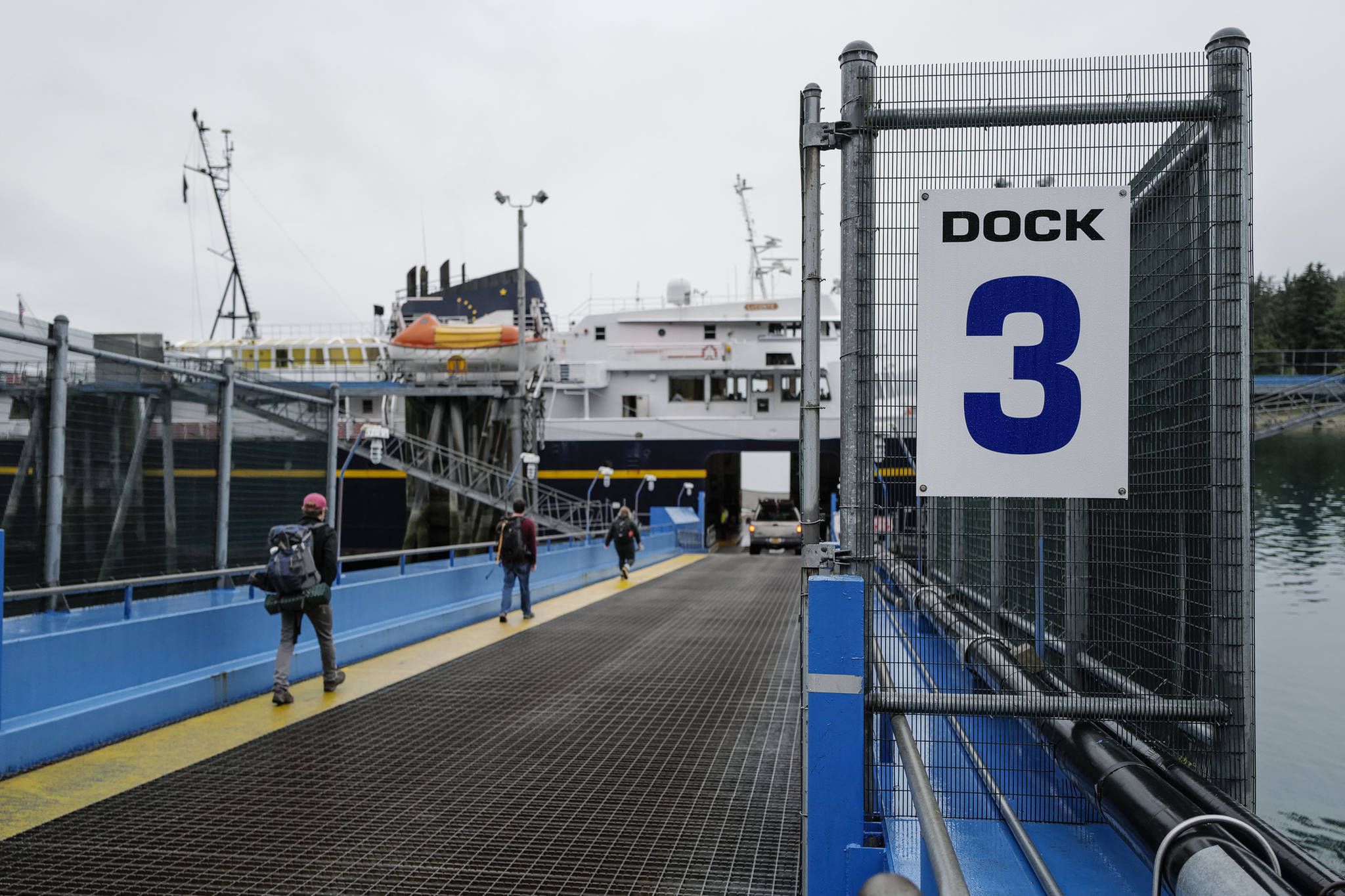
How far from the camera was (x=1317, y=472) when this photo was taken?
37.7 meters

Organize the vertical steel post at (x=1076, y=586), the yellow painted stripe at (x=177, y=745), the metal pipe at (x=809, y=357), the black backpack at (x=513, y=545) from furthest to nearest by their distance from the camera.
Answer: the black backpack at (x=513, y=545)
the yellow painted stripe at (x=177, y=745)
the vertical steel post at (x=1076, y=586)
the metal pipe at (x=809, y=357)

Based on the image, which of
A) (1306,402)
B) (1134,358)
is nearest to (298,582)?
(1134,358)

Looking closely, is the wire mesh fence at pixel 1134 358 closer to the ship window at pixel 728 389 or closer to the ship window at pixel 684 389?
the ship window at pixel 728 389

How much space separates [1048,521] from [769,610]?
9274 millimetres

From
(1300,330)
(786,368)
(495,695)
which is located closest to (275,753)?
(495,695)

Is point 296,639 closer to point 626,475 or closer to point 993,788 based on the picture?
point 993,788

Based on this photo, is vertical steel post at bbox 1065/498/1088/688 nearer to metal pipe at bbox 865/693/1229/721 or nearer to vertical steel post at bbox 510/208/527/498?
metal pipe at bbox 865/693/1229/721

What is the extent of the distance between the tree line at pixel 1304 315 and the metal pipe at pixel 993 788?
2378 inches

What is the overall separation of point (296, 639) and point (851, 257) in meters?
6.45

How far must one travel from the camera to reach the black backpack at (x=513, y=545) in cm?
1321

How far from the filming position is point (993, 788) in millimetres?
4078

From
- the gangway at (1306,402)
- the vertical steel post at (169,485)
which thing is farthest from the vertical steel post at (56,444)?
the gangway at (1306,402)

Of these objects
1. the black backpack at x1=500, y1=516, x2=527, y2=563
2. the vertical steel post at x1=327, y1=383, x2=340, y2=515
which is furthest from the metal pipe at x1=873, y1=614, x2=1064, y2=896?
the black backpack at x1=500, y1=516, x2=527, y2=563

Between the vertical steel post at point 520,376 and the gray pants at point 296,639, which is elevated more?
the vertical steel post at point 520,376
